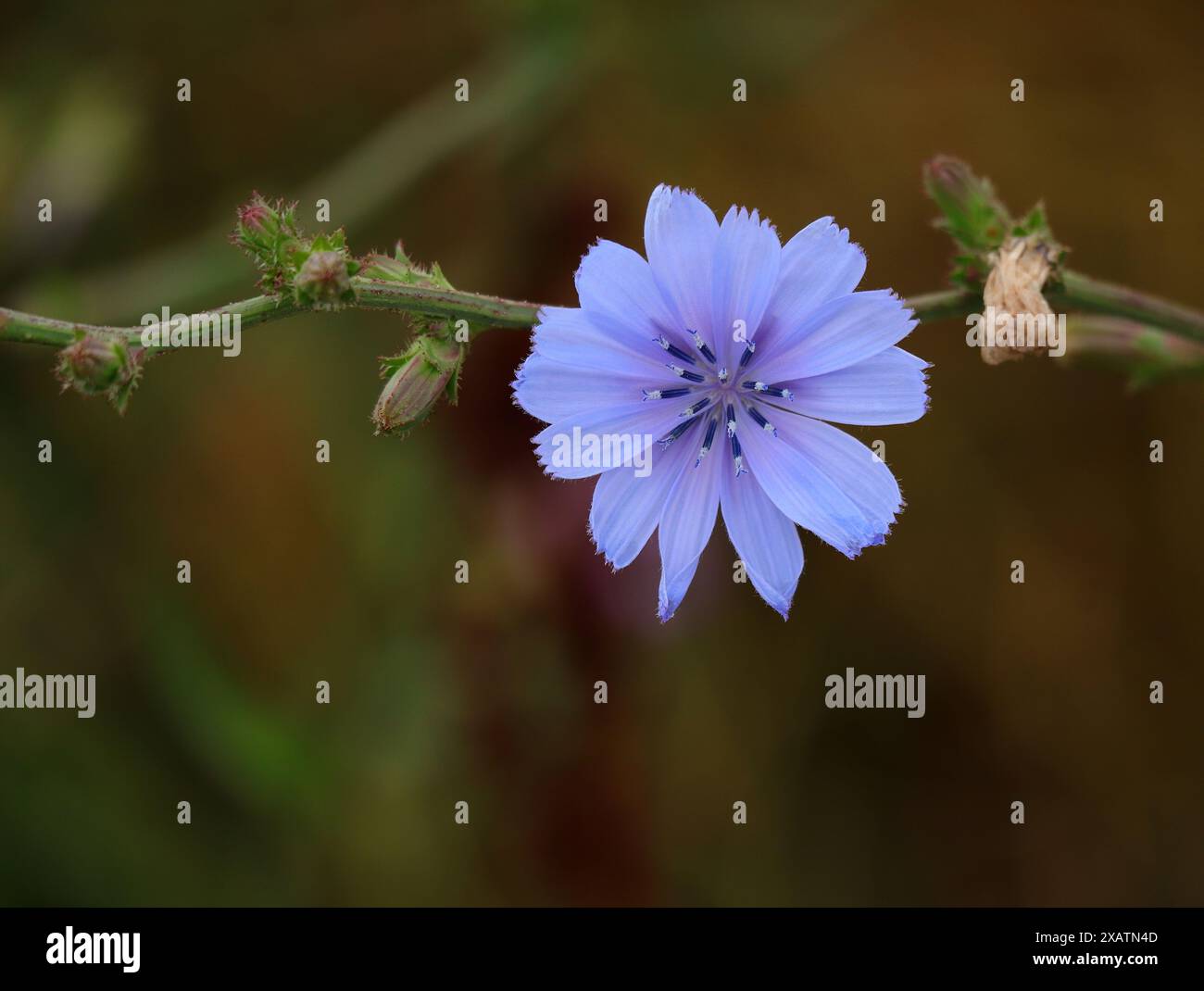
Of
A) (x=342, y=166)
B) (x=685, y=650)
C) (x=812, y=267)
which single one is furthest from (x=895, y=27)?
(x=812, y=267)

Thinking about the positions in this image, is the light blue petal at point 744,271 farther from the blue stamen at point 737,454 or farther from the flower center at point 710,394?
A: the blue stamen at point 737,454

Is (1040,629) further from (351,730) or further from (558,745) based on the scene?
(351,730)

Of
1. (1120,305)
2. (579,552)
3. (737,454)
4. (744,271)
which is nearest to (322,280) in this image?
(744,271)

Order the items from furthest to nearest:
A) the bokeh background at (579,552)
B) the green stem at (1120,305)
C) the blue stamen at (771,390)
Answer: the bokeh background at (579,552) < the green stem at (1120,305) < the blue stamen at (771,390)

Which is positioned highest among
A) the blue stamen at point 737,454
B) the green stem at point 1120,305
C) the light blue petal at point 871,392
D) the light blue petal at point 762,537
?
the green stem at point 1120,305

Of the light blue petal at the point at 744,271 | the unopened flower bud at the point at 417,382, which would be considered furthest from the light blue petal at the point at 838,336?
the unopened flower bud at the point at 417,382

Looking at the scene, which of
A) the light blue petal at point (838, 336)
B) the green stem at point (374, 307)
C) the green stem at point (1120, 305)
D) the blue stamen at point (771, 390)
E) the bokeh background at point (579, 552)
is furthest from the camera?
the bokeh background at point (579, 552)
